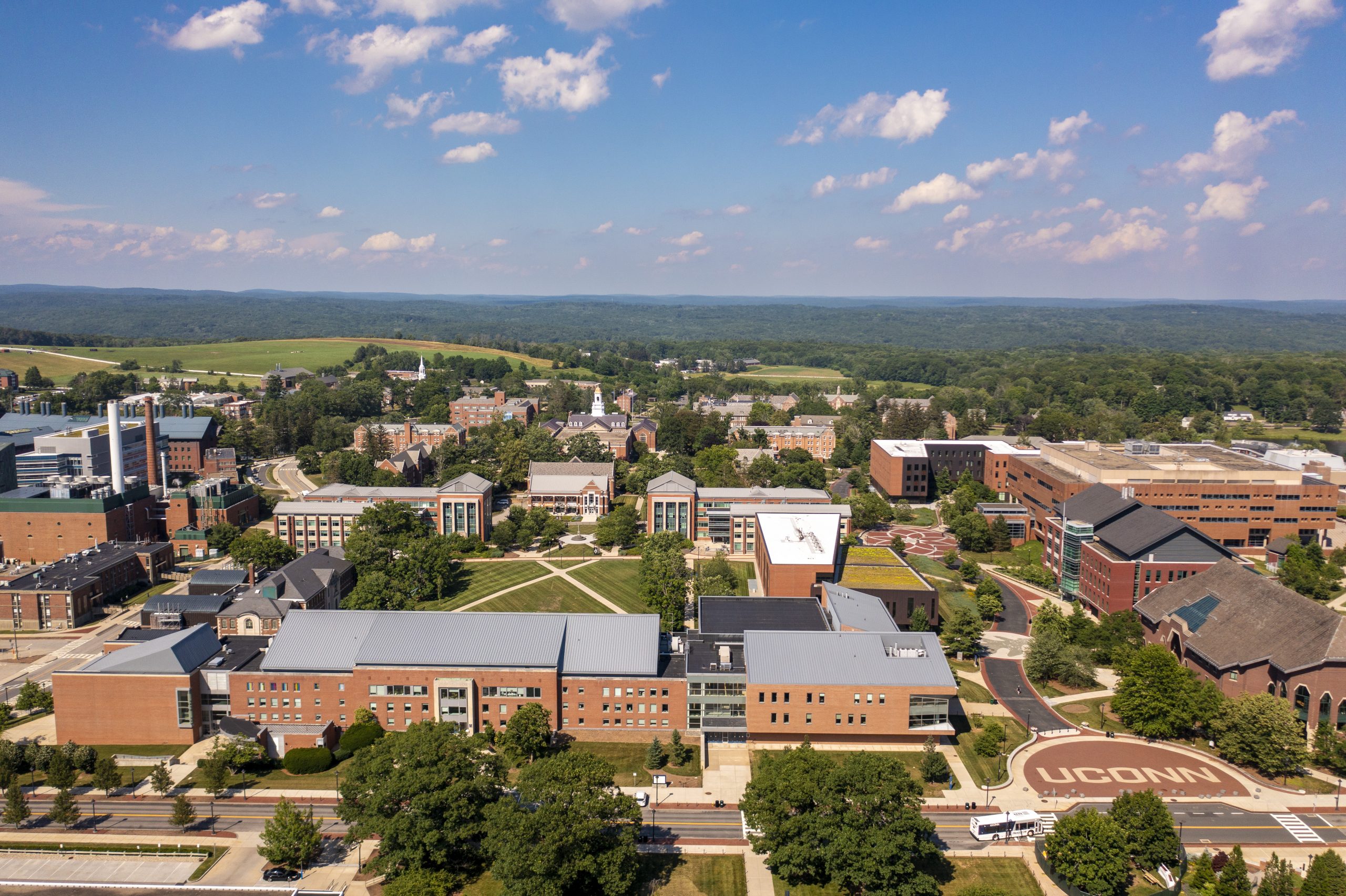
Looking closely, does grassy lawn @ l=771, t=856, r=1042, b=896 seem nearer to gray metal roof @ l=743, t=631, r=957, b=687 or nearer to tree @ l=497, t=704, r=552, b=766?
gray metal roof @ l=743, t=631, r=957, b=687

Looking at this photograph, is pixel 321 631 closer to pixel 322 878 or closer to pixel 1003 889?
pixel 322 878

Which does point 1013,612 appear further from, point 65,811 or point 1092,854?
point 65,811

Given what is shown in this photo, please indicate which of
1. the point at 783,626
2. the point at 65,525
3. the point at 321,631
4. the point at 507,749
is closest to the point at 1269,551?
→ the point at 783,626

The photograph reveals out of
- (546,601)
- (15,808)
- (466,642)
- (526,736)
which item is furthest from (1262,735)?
(15,808)

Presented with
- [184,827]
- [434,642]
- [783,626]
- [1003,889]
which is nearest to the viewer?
[1003,889]

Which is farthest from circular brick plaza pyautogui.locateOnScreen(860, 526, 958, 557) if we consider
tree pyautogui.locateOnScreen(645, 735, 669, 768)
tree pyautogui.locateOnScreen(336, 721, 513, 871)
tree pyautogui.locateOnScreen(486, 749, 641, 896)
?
tree pyautogui.locateOnScreen(336, 721, 513, 871)

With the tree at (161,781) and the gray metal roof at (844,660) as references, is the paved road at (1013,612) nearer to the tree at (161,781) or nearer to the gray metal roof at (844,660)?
the gray metal roof at (844,660)
